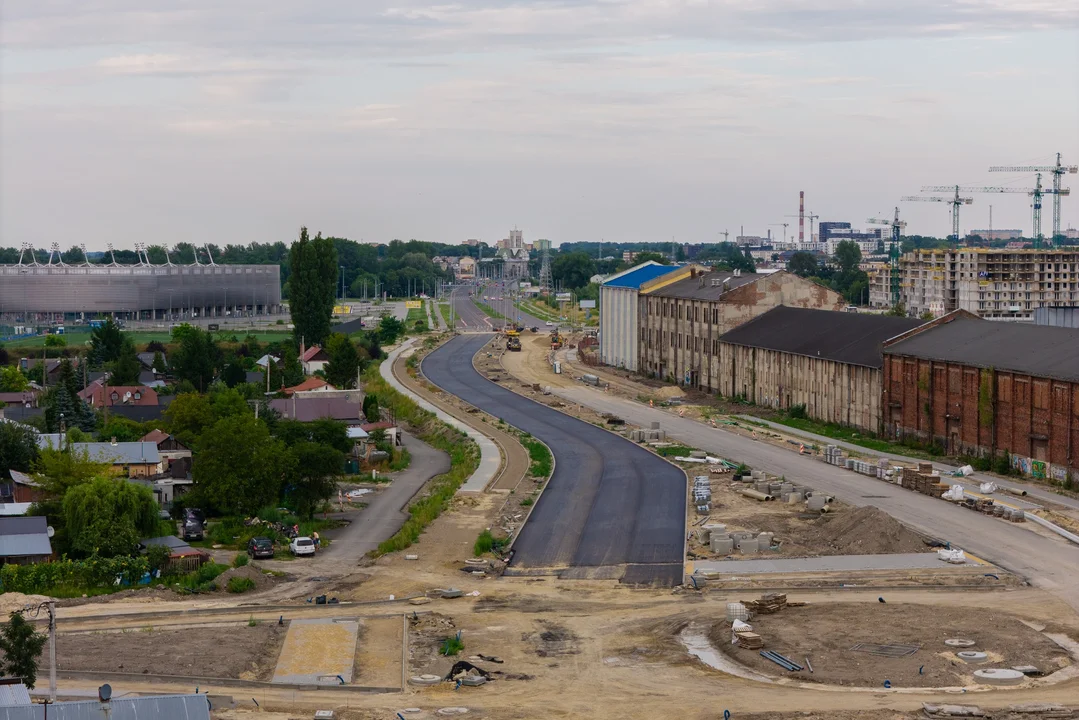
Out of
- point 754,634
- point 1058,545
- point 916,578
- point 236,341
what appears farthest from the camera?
point 236,341

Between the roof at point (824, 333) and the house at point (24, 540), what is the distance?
43251mm

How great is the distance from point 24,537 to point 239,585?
30.9 ft

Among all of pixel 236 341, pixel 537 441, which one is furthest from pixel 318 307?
pixel 537 441

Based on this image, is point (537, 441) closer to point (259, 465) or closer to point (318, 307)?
point (259, 465)

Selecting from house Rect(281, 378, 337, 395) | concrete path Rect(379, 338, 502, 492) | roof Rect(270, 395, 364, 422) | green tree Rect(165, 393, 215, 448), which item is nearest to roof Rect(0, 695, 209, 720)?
concrete path Rect(379, 338, 502, 492)

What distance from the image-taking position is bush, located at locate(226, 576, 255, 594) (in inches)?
1602

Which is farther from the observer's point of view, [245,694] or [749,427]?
[749,427]

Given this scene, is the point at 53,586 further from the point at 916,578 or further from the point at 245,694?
the point at 916,578

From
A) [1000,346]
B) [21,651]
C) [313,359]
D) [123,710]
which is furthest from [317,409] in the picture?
[123,710]

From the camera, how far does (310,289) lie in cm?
11612

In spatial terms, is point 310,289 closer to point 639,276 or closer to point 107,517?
point 639,276

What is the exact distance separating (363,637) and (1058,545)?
79.6 feet

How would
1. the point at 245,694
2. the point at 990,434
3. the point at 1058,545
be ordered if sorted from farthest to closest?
the point at 990,434 → the point at 1058,545 → the point at 245,694

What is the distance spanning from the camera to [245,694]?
30.7 meters
